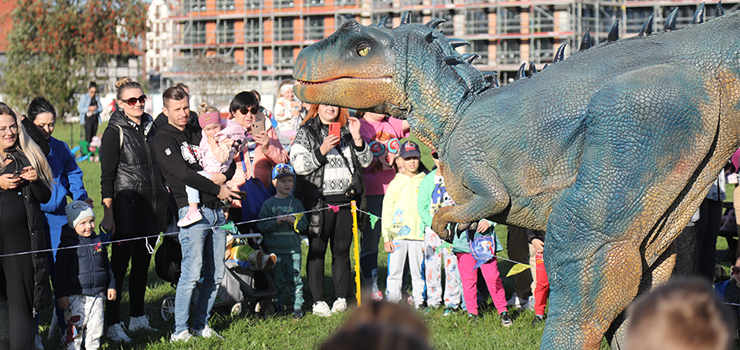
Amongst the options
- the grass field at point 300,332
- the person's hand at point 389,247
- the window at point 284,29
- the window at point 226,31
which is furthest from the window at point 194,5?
the person's hand at point 389,247

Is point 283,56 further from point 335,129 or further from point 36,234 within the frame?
point 36,234

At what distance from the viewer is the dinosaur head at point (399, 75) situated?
3.65 meters

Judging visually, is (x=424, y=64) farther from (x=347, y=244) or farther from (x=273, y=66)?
(x=273, y=66)

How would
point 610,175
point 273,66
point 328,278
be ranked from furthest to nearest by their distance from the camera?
point 273,66
point 328,278
point 610,175

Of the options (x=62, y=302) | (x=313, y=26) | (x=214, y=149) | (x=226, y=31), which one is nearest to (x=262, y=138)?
(x=214, y=149)

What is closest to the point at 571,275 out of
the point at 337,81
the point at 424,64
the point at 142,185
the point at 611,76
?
the point at 611,76

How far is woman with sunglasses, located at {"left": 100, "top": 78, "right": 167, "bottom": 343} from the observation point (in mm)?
6207

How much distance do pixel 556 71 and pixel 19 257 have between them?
366 cm

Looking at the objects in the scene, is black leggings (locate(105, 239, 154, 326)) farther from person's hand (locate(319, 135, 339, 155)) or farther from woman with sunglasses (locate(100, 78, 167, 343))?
person's hand (locate(319, 135, 339, 155))

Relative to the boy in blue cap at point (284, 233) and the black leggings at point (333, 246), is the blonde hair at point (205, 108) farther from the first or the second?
the black leggings at point (333, 246)

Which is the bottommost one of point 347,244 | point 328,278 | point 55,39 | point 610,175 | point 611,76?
point 328,278

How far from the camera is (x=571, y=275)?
3.39 meters

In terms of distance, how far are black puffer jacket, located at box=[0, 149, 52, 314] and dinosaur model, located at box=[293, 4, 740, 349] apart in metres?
2.30

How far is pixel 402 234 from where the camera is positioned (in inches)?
288
